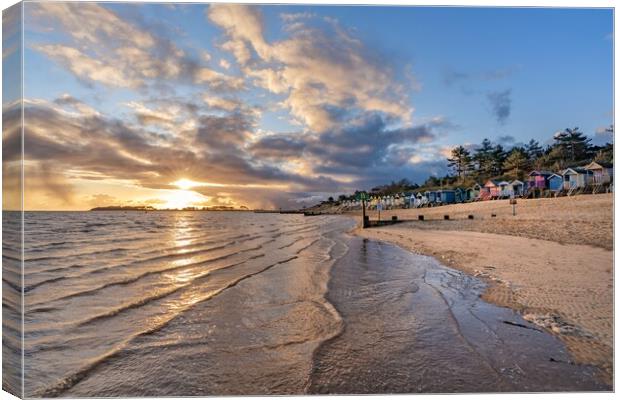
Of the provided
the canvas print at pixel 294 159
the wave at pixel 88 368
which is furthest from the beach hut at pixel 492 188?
the wave at pixel 88 368

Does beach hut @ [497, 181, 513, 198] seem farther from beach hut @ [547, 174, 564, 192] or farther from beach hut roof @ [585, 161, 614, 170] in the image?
beach hut roof @ [585, 161, 614, 170]

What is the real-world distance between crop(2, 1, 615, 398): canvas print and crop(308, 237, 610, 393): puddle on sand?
0.07 ft

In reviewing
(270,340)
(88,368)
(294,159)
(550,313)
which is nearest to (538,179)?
(550,313)

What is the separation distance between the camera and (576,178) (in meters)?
Result: 6.23

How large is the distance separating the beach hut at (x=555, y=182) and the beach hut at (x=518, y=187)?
2.01 feet

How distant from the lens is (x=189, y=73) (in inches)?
190

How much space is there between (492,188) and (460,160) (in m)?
5.49

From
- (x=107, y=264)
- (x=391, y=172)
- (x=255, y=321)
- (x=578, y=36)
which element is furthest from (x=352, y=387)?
(x=107, y=264)

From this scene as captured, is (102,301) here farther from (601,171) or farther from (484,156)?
(601,171)

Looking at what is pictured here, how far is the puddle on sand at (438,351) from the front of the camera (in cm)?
300

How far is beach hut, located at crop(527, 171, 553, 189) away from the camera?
7395 millimetres

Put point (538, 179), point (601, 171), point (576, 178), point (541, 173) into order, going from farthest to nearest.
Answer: point (538, 179)
point (541, 173)
point (576, 178)
point (601, 171)

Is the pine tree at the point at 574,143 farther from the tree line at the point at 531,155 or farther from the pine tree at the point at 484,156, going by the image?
the pine tree at the point at 484,156

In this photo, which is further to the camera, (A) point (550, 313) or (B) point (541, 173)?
(B) point (541, 173)
